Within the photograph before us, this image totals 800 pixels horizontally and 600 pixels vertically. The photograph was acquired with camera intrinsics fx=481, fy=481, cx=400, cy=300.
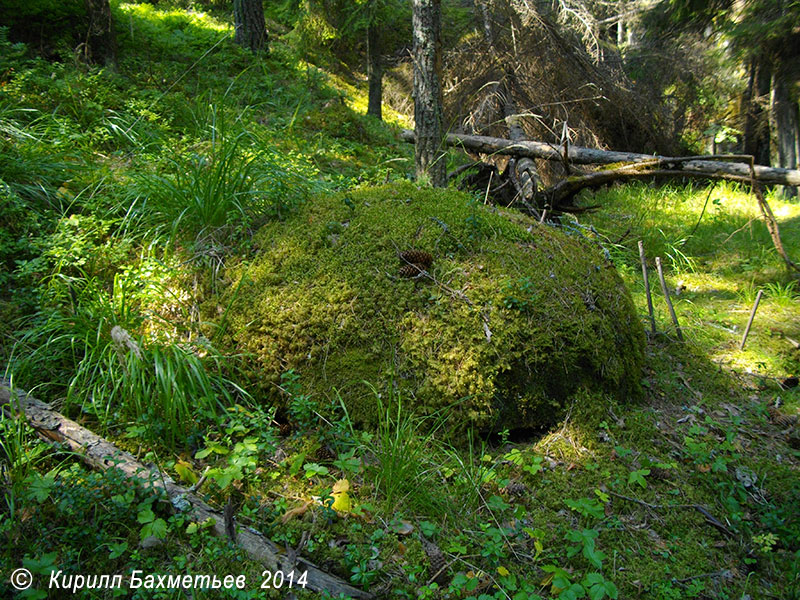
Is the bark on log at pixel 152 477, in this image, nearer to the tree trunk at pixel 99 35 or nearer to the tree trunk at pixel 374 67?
the tree trunk at pixel 99 35

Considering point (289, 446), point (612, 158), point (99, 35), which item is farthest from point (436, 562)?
point (99, 35)

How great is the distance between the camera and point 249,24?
8.94m

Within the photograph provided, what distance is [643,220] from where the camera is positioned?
665cm

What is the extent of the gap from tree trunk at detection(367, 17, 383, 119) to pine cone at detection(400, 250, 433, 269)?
6523 mm

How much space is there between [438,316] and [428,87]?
127 inches

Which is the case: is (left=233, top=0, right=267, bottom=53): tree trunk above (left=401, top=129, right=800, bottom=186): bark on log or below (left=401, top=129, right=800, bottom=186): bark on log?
above

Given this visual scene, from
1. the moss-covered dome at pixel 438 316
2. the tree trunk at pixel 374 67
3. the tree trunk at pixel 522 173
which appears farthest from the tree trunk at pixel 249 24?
the moss-covered dome at pixel 438 316

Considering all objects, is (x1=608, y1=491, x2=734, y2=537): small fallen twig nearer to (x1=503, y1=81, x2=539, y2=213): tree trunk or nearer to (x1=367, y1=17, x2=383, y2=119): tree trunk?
(x1=503, y1=81, x2=539, y2=213): tree trunk

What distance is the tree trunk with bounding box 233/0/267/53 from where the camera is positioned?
28.7 feet

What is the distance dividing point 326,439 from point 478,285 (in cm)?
131

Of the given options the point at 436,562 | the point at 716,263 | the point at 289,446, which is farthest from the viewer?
the point at 716,263

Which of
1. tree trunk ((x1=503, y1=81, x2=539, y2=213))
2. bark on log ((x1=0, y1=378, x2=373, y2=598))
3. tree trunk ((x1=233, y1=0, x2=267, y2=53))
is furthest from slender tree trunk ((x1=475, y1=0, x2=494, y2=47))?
bark on log ((x1=0, y1=378, x2=373, y2=598))

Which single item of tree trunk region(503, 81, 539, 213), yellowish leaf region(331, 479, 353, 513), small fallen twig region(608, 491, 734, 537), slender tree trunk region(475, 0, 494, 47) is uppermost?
slender tree trunk region(475, 0, 494, 47)

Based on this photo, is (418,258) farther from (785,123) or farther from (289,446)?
(785,123)
